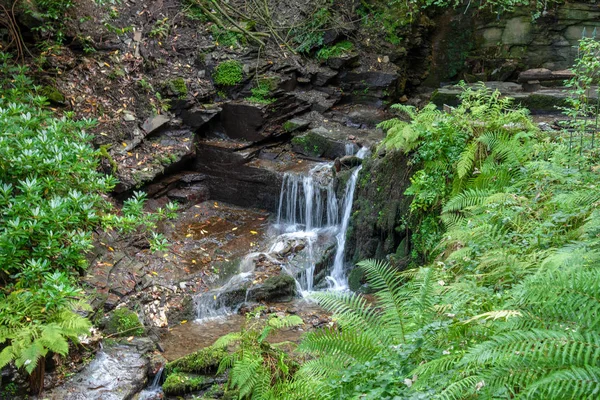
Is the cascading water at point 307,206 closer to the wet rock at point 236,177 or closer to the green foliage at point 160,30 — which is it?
the wet rock at point 236,177

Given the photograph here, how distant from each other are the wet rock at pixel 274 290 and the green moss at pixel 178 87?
5272mm

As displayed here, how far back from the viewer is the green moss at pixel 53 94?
947cm

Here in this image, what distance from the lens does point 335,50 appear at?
1287cm

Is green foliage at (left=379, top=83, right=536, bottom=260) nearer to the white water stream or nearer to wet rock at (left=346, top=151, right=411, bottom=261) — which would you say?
wet rock at (left=346, top=151, right=411, bottom=261)

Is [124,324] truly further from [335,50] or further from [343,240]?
[335,50]

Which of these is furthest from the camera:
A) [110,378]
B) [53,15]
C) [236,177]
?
[236,177]

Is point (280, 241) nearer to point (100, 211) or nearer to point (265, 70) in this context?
point (100, 211)

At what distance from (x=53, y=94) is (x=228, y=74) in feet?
13.2

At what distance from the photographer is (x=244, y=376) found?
449 cm

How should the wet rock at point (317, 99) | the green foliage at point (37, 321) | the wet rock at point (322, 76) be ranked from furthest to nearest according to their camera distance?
the wet rock at point (322, 76) < the wet rock at point (317, 99) < the green foliage at point (37, 321)

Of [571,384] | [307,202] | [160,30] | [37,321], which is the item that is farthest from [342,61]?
[571,384]

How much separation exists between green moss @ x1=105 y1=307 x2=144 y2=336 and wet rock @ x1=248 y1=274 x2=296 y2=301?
6.26ft

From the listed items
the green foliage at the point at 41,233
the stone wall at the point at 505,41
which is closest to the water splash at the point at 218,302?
the green foliage at the point at 41,233

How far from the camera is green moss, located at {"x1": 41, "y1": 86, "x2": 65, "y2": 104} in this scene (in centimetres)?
947
